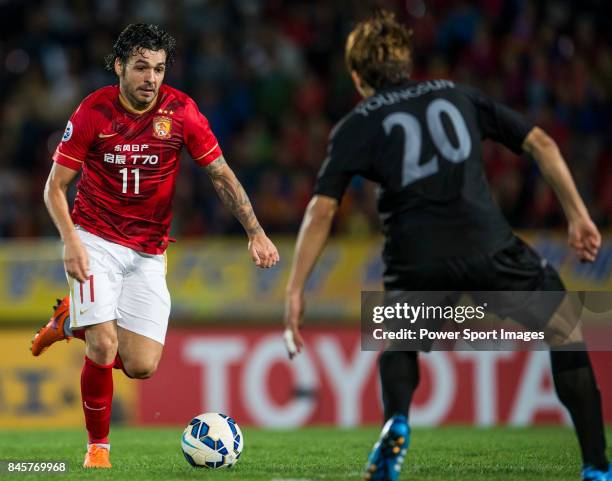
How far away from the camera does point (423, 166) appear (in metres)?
5.02

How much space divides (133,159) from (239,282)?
5.40m

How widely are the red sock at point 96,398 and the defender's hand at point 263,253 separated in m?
1.00

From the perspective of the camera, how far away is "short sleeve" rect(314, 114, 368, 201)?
5035mm

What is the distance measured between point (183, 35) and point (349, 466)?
913 cm

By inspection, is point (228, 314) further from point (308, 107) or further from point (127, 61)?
point (127, 61)

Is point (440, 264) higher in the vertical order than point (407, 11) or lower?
lower

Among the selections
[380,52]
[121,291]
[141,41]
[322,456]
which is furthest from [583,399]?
[141,41]

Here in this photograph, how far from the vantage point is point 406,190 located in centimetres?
505

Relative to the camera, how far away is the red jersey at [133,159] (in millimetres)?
6477

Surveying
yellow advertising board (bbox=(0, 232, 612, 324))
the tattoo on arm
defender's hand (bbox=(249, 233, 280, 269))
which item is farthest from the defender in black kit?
yellow advertising board (bbox=(0, 232, 612, 324))

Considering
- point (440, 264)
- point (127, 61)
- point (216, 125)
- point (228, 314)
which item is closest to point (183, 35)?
point (216, 125)

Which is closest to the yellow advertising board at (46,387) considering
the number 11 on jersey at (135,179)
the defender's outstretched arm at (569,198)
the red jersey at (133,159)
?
the red jersey at (133,159)

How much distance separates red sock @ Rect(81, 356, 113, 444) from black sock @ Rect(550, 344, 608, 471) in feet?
8.40

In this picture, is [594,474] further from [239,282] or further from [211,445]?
[239,282]
